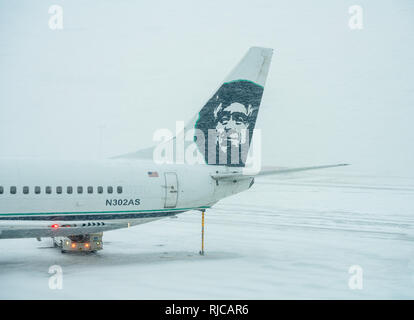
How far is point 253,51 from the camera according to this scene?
981 inches

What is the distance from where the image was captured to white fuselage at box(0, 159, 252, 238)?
67.2 feet

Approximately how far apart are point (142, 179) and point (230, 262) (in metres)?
5.45

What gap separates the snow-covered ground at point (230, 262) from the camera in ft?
57.6

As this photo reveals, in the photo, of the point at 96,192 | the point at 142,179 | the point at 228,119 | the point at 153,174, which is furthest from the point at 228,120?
the point at 96,192

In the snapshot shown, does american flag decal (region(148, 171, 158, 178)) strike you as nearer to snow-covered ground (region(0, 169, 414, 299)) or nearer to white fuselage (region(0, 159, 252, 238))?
white fuselage (region(0, 159, 252, 238))

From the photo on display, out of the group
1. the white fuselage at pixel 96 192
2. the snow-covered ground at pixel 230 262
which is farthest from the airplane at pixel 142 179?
the snow-covered ground at pixel 230 262

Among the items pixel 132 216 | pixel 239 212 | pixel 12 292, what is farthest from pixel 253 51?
pixel 239 212

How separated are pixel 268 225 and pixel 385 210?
52.7 feet

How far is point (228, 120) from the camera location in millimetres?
24781

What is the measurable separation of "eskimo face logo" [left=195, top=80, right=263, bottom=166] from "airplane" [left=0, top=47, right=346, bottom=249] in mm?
49

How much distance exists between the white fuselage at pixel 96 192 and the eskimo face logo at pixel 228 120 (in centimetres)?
89

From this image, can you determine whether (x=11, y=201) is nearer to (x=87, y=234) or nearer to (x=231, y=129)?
(x=87, y=234)

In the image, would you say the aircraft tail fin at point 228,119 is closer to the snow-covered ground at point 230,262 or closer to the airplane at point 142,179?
the airplane at point 142,179

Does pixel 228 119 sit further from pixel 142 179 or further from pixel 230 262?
pixel 230 262
